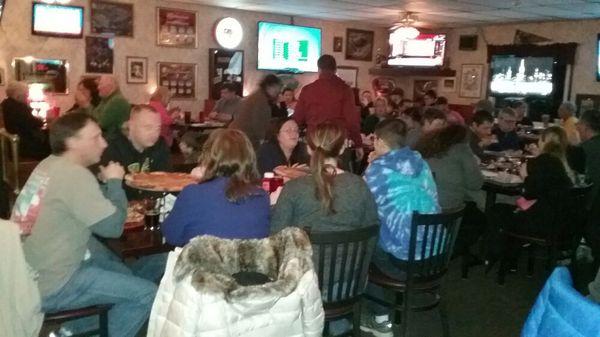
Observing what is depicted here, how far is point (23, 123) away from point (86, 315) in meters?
4.78

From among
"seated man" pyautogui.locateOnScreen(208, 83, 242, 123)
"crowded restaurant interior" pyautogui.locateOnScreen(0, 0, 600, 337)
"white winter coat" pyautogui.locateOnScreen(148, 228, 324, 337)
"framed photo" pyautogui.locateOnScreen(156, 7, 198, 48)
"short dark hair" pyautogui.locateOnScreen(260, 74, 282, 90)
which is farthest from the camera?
"seated man" pyautogui.locateOnScreen(208, 83, 242, 123)

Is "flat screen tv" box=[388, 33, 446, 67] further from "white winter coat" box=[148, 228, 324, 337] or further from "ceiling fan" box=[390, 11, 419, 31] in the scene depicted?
"white winter coat" box=[148, 228, 324, 337]

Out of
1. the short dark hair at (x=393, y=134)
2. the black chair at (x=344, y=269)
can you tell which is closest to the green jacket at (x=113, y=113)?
the short dark hair at (x=393, y=134)

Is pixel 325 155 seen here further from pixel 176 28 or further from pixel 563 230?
pixel 176 28

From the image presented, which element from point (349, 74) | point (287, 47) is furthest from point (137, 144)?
point (349, 74)

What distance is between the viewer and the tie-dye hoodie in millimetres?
2994

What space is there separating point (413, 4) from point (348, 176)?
5639 millimetres

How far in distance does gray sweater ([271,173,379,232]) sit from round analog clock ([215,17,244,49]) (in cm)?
661

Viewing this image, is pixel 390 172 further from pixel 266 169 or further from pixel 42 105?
pixel 42 105

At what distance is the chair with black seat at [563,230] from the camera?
3.91 m

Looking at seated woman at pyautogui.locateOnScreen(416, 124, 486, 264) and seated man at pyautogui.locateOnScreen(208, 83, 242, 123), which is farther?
seated man at pyautogui.locateOnScreen(208, 83, 242, 123)

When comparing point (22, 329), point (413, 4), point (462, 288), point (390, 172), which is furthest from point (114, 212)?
point (413, 4)

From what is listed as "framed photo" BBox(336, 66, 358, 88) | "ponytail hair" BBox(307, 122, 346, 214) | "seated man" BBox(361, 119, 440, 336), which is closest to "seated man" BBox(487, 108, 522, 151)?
"seated man" BBox(361, 119, 440, 336)

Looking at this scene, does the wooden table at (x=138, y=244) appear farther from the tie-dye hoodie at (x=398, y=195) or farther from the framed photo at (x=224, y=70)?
the framed photo at (x=224, y=70)
